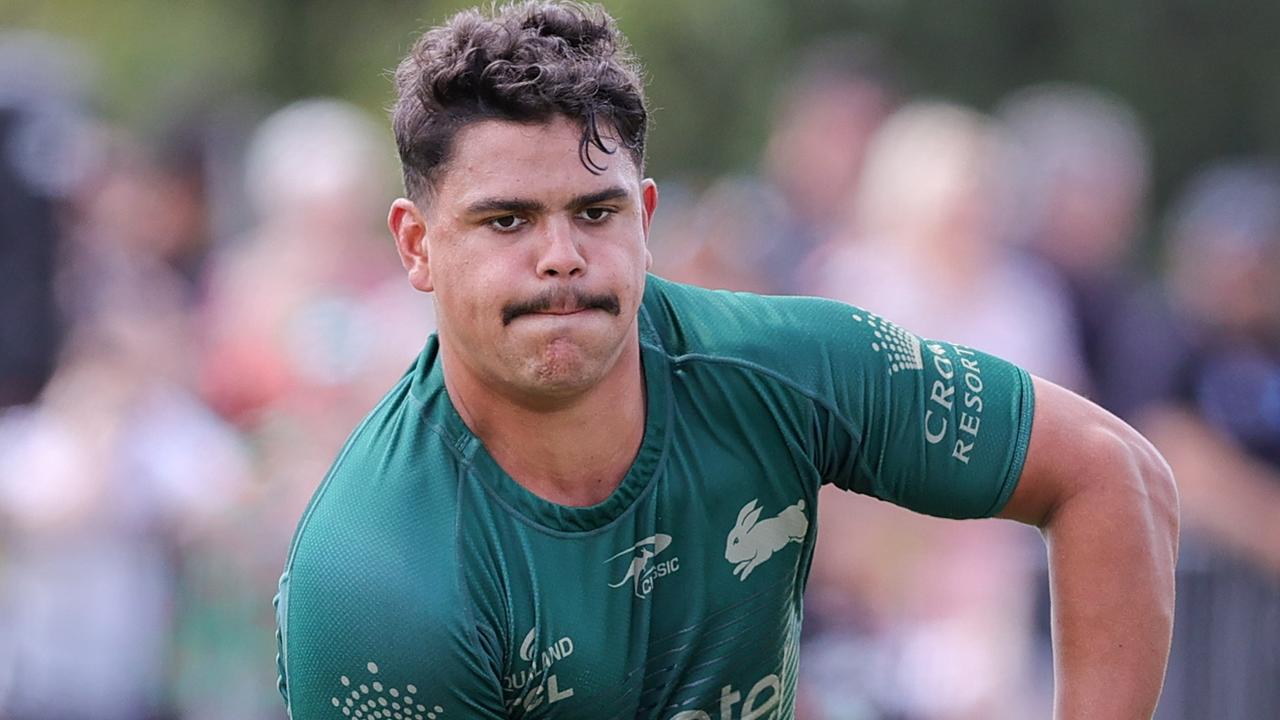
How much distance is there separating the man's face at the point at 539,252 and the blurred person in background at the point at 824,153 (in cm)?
508

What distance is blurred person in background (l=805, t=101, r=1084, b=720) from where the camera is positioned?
24.4 feet

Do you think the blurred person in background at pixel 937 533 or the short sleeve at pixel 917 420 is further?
the blurred person in background at pixel 937 533

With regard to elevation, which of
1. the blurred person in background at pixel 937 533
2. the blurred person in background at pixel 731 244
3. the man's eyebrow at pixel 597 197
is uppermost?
the man's eyebrow at pixel 597 197

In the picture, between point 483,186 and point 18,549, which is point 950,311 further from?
point 483,186

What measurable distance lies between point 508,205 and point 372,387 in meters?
4.55

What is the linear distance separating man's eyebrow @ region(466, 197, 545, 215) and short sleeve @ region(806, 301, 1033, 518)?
625 mm

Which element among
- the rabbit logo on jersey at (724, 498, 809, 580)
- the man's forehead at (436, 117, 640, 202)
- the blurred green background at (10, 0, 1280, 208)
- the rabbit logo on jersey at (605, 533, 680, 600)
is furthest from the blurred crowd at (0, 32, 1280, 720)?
the blurred green background at (10, 0, 1280, 208)

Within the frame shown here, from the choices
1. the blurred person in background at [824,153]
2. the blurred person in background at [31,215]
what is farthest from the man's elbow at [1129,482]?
the blurred person in background at [31,215]

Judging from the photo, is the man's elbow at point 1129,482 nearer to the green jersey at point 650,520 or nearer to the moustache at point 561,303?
the green jersey at point 650,520

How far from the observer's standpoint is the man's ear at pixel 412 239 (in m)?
3.82

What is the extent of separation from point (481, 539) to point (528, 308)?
455mm

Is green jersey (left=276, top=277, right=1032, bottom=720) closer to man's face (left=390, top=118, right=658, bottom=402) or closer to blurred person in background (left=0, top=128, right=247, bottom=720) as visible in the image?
man's face (left=390, top=118, right=658, bottom=402)

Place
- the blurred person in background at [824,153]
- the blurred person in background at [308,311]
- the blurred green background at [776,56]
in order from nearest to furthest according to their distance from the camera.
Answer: the blurred person in background at [308,311] < the blurred person in background at [824,153] < the blurred green background at [776,56]

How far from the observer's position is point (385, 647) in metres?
3.62
